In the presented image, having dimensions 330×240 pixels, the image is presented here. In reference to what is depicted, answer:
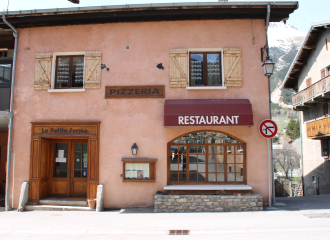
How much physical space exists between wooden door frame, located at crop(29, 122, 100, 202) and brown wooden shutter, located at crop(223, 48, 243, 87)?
16.1 ft

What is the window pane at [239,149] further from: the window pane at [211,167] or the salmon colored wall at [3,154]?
the salmon colored wall at [3,154]

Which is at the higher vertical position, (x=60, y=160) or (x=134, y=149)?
(x=134, y=149)

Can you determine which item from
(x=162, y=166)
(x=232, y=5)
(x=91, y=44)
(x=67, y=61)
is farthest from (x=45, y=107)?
(x=232, y=5)

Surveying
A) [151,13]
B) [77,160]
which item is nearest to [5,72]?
[77,160]

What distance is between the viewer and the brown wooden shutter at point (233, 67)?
938cm

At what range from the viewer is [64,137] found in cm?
984

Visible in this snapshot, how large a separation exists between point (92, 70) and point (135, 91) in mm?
1774

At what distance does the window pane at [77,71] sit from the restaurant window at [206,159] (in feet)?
13.5

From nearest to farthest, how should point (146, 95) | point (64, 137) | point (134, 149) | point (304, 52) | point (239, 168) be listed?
point (134, 149) → point (239, 168) → point (146, 95) → point (64, 137) → point (304, 52)

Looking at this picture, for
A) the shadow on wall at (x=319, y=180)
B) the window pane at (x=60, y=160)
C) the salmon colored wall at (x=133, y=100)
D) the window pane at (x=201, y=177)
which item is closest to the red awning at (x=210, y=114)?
the salmon colored wall at (x=133, y=100)

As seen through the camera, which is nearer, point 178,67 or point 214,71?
point 178,67

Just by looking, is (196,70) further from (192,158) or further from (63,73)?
(63,73)

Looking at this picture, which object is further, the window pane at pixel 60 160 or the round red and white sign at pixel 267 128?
the window pane at pixel 60 160
